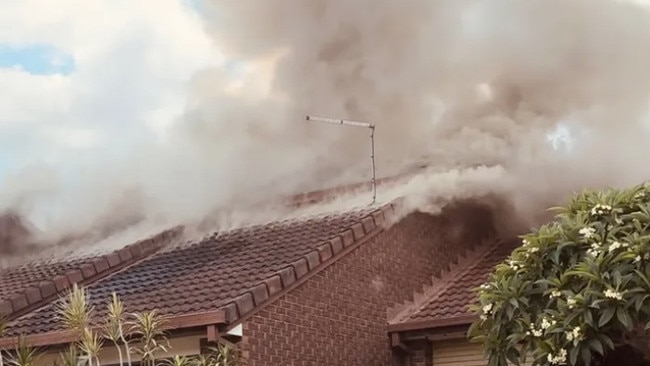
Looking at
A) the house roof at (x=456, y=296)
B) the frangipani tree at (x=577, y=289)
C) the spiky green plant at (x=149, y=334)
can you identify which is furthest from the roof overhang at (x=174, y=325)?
the house roof at (x=456, y=296)

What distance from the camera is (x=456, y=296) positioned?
1330cm

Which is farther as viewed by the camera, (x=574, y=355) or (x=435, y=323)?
(x=435, y=323)

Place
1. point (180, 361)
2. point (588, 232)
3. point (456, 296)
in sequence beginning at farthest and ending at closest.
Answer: point (456, 296), point (180, 361), point (588, 232)

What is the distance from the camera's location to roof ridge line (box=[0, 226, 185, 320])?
41.3 ft

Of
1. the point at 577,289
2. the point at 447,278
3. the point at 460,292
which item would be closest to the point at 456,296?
the point at 460,292

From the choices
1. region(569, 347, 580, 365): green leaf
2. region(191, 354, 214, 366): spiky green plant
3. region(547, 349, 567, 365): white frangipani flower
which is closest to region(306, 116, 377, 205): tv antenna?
region(191, 354, 214, 366): spiky green plant

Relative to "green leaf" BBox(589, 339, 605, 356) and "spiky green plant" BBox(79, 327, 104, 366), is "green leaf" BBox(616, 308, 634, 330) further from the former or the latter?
"spiky green plant" BBox(79, 327, 104, 366)

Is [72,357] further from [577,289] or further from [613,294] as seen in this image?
[613,294]

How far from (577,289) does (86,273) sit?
661 centimetres

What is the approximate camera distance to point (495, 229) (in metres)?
15.4

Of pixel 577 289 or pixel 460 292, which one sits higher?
pixel 577 289

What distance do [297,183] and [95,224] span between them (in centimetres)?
353

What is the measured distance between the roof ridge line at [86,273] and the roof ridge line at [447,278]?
3.36m

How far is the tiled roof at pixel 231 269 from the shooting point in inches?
442
